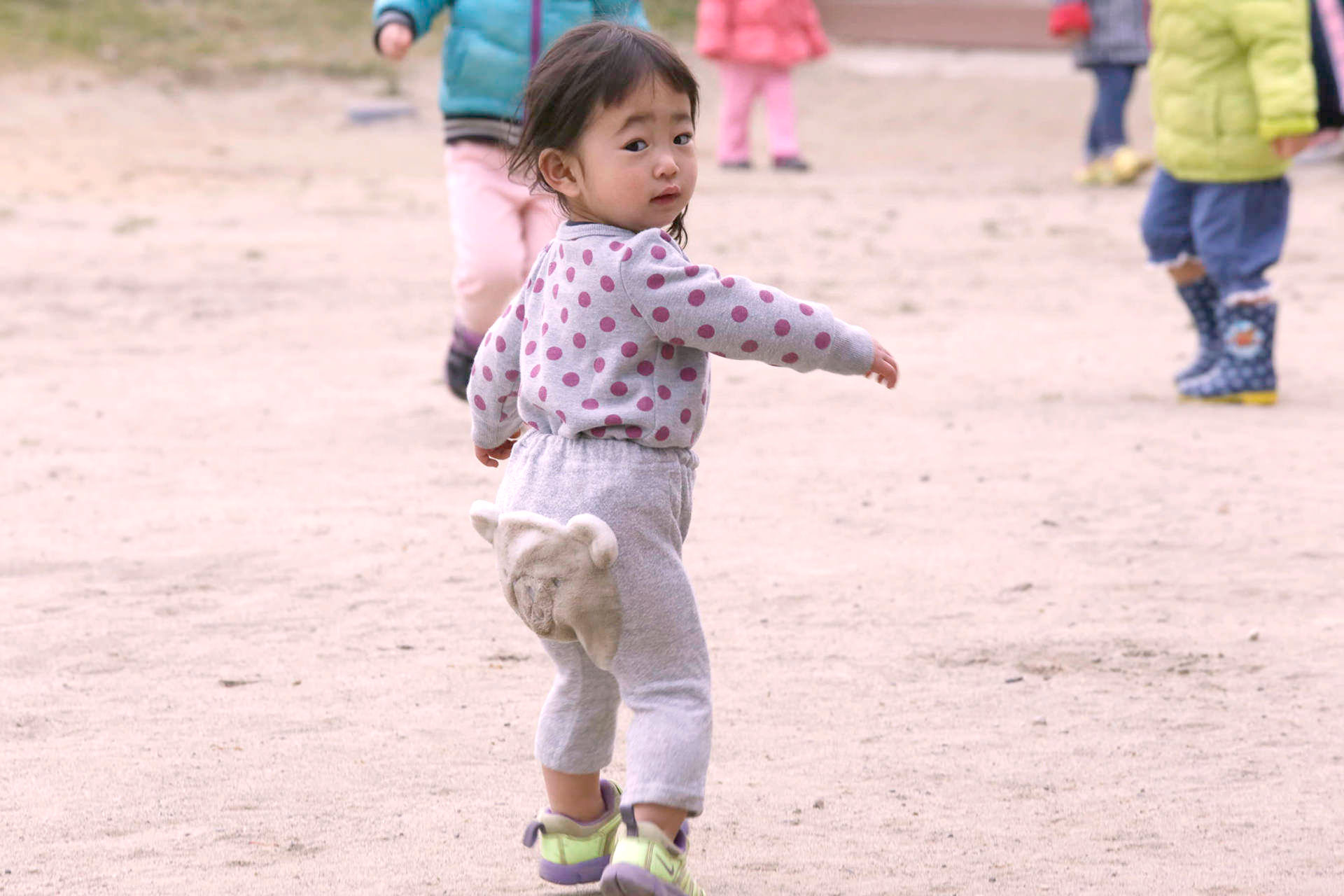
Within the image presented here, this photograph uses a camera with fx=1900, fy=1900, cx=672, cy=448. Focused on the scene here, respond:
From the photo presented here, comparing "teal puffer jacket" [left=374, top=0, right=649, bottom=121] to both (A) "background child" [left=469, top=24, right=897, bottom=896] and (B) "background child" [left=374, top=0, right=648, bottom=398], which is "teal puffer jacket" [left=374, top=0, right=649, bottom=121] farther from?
(A) "background child" [left=469, top=24, right=897, bottom=896]

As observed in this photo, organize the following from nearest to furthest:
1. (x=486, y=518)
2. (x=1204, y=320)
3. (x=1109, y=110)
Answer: (x=486, y=518), (x=1204, y=320), (x=1109, y=110)

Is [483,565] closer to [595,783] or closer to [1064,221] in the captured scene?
[595,783]

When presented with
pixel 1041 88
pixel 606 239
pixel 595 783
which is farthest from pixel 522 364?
pixel 1041 88

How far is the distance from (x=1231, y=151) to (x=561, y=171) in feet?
12.3

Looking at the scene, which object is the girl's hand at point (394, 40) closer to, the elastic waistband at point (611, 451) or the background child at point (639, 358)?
the background child at point (639, 358)

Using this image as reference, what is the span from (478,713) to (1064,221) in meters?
7.79

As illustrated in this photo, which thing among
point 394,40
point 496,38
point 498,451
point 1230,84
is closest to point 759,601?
point 498,451

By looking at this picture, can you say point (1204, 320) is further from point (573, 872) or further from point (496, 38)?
point (573, 872)

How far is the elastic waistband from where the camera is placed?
8.11 ft

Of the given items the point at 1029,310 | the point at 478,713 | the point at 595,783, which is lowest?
the point at 1029,310

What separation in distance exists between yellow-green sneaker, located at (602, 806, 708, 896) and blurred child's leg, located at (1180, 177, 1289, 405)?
396cm

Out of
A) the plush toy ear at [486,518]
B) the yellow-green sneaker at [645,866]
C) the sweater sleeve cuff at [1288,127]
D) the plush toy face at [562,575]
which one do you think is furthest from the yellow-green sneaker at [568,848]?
the sweater sleeve cuff at [1288,127]

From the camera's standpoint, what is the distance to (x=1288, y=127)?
5543 mm

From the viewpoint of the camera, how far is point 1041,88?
16.6 meters
